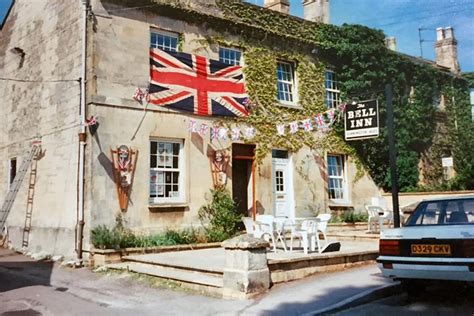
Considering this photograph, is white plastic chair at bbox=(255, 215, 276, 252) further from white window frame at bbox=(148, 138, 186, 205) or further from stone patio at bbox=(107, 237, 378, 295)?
white window frame at bbox=(148, 138, 186, 205)

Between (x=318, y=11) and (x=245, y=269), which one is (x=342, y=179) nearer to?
(x=318, y=11)

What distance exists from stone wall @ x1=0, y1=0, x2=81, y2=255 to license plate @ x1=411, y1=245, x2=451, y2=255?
29.9 ft

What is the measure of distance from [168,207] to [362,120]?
6317 mm

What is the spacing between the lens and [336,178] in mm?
18516

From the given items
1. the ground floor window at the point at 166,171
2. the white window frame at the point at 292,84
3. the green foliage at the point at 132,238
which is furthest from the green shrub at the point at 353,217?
the ground floor window at the point at 166,171

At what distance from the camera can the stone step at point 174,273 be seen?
28.3 ft

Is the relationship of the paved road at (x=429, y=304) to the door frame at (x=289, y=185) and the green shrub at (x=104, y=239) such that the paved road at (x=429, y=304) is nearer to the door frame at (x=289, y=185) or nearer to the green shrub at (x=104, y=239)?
the green shrub at (x=104, y=239)

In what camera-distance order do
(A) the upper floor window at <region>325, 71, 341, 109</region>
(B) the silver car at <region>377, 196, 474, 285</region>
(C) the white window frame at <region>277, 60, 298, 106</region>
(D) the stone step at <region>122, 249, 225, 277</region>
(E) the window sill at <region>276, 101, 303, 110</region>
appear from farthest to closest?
(A) the upper floor window at <region>325, 71, 341, 109</region> → (C) the white window frame at <region>277, 60, 298, 106</region> → (E) the window sill at <region>276, 101, 303, 110</region> → (D) the stone step at <region>122, 249, 225, 277</region> → (B) the silver car at <region>377, 196, 474, 285</region>

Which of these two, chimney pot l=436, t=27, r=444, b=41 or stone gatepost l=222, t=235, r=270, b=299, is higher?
chimney pot l=436, t=27, r=444, b=41

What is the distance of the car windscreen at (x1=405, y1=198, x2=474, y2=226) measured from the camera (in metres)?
7.32

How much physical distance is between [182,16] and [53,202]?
701cm

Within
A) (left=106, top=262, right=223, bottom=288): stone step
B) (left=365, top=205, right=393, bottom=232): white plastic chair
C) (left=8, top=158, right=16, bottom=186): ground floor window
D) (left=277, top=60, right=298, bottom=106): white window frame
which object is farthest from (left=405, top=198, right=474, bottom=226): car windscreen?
(left=8, top=158, right=16, bottom=186): ground floor window

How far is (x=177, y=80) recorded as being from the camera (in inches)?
570

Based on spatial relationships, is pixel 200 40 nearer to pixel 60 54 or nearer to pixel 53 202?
pixel 60 54
